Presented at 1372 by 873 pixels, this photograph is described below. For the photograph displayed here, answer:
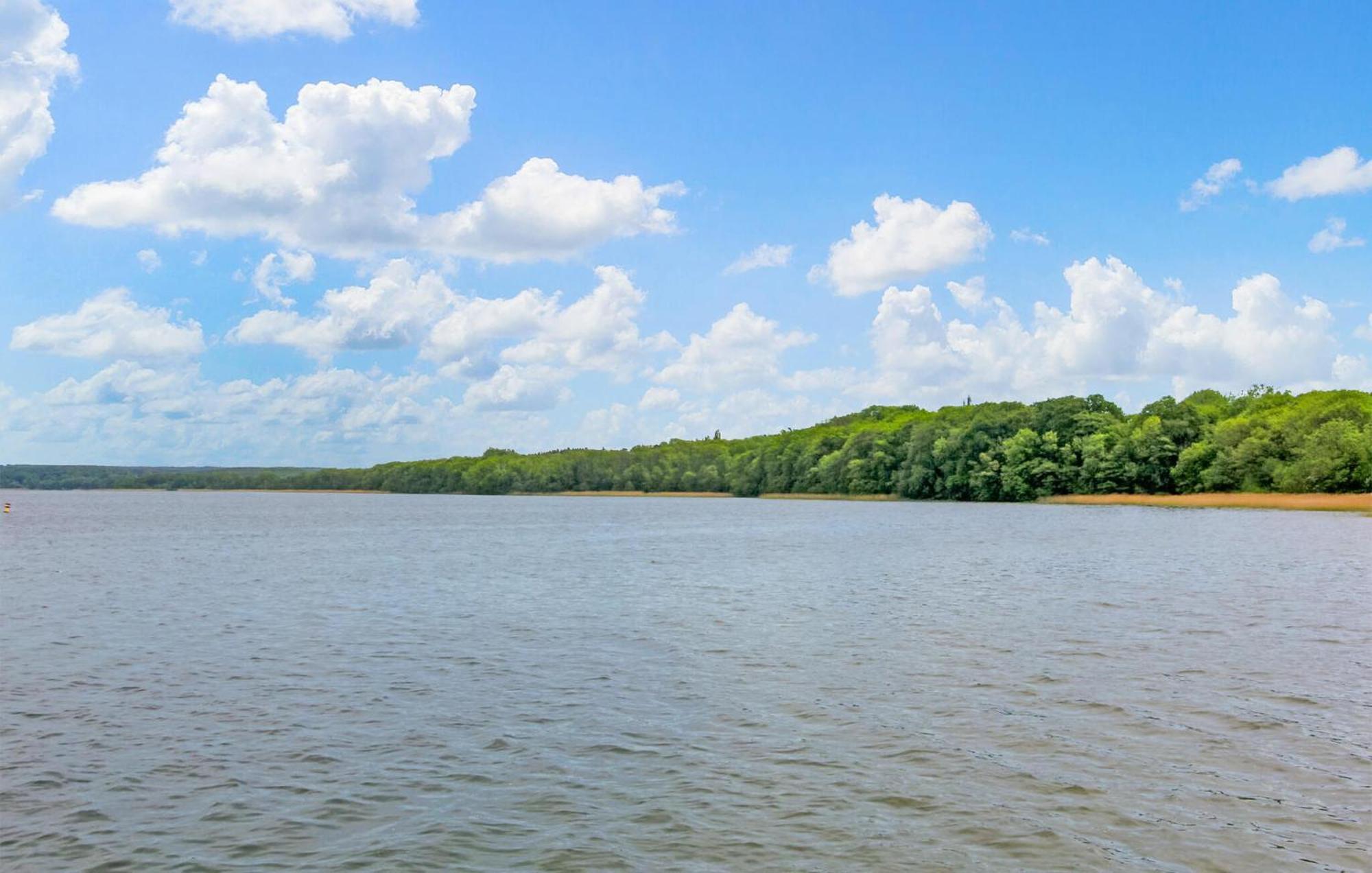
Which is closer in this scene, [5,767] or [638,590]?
[5,767]

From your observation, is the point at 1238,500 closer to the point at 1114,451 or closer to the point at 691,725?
the point at 1114,451

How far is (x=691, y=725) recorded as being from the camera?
16.2 m

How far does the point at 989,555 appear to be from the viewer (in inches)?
2082

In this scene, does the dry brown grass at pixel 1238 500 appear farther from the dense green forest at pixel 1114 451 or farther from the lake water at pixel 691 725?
the lake water at pixel 691 725

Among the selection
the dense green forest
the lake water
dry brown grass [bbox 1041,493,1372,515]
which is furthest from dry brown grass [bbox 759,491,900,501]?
the lake water

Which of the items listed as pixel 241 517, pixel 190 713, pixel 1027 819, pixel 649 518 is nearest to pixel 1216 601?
pixel 1027 819

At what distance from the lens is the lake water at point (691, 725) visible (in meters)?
11.1

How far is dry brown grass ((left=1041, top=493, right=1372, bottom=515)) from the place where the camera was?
111688mm

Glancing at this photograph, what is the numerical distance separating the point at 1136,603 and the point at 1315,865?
22727 millimetres

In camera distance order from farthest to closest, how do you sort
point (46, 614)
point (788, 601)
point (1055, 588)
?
point (1055, 588) → point (788, 601) → point (46, 614)

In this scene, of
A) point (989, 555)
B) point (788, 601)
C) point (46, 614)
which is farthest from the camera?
point (989, 555)

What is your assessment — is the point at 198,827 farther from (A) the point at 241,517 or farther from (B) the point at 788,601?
(A) the point at 241,517

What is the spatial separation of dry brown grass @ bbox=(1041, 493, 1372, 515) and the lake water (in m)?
88.3

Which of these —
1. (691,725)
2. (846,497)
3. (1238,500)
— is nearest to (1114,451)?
(1238,500)
